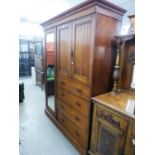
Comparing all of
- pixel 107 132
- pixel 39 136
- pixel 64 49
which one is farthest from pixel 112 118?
pixel 39 136

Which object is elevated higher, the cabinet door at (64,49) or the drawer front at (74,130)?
the cabinet door at (64,49)

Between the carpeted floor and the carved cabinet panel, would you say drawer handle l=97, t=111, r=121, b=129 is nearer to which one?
the carved cabinet panel

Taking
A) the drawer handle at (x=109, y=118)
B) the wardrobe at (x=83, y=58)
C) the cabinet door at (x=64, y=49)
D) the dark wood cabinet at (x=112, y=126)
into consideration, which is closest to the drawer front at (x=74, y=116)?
the wardrobe at (x=83, y=58)

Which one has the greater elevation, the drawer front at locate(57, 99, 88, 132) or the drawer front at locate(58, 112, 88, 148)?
the drawer front at locate(57, 99, 88, 132)

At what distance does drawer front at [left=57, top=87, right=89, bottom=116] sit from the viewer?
1709 mm

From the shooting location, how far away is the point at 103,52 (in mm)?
1582

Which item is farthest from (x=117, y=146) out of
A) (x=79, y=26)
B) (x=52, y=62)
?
(x=52, y=62)

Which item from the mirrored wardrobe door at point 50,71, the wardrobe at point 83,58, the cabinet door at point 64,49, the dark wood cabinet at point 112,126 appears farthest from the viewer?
the mirrored wardrobe door at point 50,71

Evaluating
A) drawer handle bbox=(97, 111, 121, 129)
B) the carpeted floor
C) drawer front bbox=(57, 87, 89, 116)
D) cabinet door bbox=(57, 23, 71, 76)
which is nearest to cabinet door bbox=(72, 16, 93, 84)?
cabinet door bbox=(57, 23, 71, 76)

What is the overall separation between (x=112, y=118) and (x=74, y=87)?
2.30 feet

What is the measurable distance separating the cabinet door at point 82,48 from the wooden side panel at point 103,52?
3.2 inches

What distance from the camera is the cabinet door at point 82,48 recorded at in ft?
4.99

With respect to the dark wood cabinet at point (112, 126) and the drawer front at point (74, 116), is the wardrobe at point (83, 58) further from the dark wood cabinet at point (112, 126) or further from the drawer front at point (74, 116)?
the dark wood cabinet at point (112, 126)
